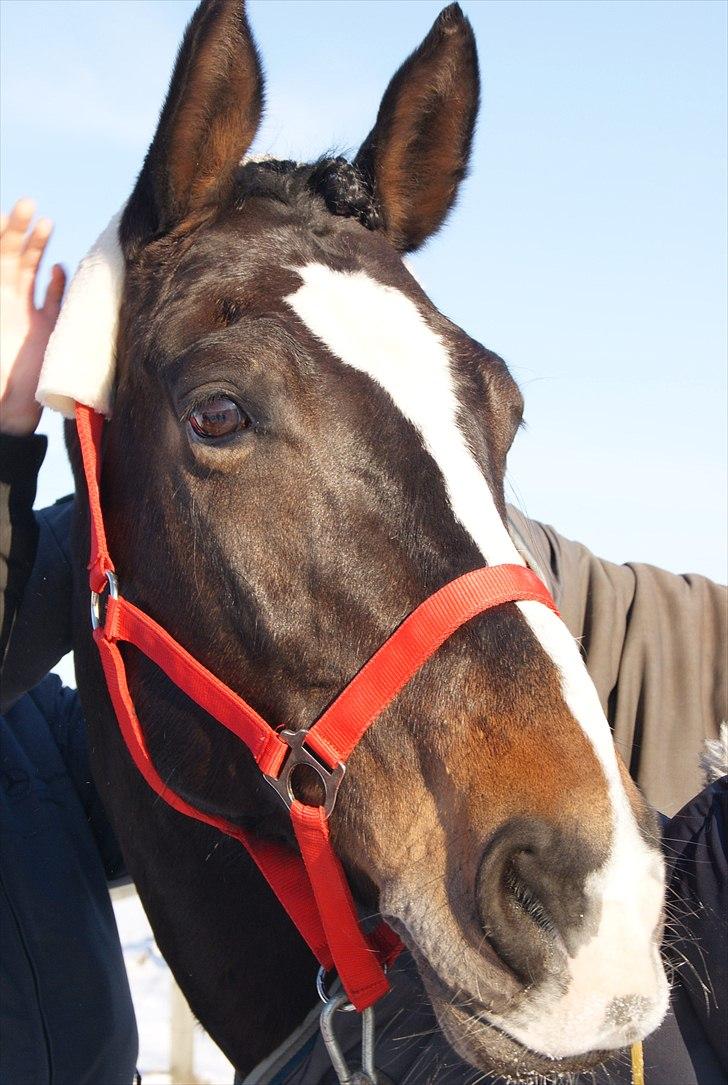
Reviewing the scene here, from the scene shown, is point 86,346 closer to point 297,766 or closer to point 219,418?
point 219,418

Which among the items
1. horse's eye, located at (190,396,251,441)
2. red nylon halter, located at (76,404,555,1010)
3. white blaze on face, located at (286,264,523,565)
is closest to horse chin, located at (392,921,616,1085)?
red nylon halter, located at (76,404,555,1010)

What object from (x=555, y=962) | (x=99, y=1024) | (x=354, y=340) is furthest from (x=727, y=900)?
(x=99, y=1024)

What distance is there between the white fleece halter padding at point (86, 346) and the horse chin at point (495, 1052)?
4.71 feet

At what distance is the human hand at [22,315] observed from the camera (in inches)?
99.3

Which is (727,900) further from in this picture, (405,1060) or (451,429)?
(451,429)

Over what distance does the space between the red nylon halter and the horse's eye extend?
407mm

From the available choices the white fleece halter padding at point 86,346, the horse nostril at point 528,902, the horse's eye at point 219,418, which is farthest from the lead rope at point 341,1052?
the white fleece halter padding at point 86,346

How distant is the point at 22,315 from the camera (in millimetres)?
2561

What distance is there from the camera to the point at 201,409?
2.04m

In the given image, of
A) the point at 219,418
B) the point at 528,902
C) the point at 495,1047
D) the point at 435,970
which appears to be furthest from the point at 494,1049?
the point at 219,418

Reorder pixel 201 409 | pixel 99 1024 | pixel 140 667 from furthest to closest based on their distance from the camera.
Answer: pixel 99 1024, pixel 140 667, pixel 201 409

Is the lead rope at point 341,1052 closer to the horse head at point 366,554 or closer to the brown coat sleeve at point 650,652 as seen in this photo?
the horse head at point 366,554

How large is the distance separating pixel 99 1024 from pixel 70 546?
139 cm

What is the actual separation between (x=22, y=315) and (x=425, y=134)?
1.13 meters
